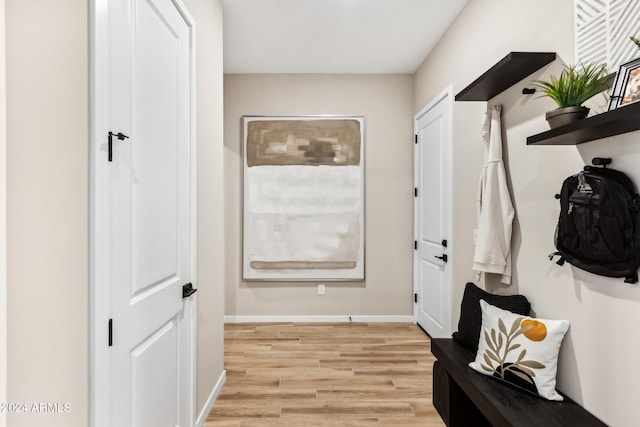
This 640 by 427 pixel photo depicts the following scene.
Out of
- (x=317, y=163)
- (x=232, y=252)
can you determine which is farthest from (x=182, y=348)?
(x=317, y=163)

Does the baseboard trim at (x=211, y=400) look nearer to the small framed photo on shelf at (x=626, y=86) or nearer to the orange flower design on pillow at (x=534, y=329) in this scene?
the orange flower design on pillow at (x=534, y=329)

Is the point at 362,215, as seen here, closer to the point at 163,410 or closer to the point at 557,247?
the point at 557,247

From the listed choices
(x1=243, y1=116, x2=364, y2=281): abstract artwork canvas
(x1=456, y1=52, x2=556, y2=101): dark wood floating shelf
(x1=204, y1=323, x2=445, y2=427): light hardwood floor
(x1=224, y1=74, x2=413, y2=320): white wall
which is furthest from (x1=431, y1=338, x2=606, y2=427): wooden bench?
(x1=243, y1=116, x2=364, y2=281): abstract artwork canvas

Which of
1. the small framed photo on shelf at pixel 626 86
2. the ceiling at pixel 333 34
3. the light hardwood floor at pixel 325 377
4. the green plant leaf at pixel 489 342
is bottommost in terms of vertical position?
the light hardwood floor at pixel 325 377

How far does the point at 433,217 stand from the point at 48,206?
3208mm

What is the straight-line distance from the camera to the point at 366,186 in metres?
4.20

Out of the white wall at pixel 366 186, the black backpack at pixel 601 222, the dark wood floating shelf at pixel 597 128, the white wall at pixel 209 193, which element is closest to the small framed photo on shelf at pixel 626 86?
the dark wood floating shelf at pixel 597 128

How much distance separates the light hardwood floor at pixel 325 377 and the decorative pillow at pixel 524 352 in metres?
0.66

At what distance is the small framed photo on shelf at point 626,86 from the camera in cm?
127

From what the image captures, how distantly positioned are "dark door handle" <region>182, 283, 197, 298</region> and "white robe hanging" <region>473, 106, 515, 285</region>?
5.34ft

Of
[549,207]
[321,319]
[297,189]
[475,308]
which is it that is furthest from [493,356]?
[297,189]

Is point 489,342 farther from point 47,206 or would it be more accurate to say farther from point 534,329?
point 47,206

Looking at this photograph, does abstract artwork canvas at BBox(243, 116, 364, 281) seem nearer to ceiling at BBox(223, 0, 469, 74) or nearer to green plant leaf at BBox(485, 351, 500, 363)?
ceiling at BBox(223, 0, 469, 74)

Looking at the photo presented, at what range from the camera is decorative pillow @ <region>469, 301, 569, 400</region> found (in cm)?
170
